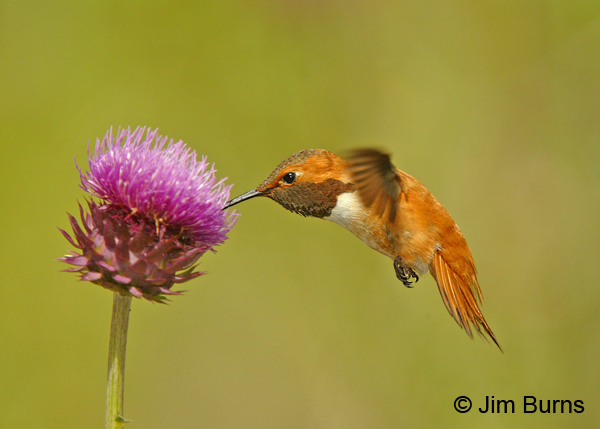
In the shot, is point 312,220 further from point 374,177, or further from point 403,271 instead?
point 374,177

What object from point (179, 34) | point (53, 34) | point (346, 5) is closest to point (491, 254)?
point (346, 5)

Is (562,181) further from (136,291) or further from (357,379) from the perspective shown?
(136,291)

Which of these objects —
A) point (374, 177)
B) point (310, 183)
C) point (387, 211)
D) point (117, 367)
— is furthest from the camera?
point (387, 211)

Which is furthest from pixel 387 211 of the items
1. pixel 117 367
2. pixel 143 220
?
pixel 117 367

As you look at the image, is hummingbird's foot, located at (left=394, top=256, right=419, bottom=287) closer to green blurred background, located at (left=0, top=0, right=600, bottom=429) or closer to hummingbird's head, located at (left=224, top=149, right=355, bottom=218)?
hummingbird's head, located at (left=224, top=149, right=355, bottom=218)

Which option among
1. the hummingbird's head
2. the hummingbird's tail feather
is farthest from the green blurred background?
the hummingbird's head
